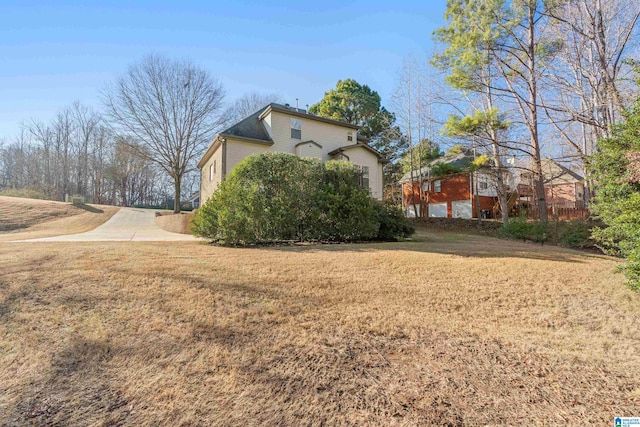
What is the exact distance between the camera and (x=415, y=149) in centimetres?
1948

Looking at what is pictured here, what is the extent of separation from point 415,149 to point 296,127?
798cm

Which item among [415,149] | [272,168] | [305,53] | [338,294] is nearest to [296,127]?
[305,53]

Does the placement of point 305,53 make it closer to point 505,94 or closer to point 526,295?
point 505,94

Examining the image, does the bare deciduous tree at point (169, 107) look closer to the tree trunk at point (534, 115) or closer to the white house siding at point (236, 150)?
the white house siding at point (236, 150)

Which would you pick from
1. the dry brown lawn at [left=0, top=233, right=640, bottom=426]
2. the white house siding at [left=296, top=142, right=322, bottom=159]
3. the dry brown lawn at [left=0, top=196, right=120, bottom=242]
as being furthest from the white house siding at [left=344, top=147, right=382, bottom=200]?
the dry brown lawn at [left=0, top=196, right=120, bottom=242]

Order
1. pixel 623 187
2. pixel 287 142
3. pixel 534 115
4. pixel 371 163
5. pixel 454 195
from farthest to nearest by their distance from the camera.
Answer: pixel 454 195 → pixel 371 163 → pixel 287 142 → pixel 534 115 → pixel 623 187

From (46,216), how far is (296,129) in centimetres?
1754

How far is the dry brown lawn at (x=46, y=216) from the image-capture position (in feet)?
54.9

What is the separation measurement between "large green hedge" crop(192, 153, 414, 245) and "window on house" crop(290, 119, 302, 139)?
8.95 metres

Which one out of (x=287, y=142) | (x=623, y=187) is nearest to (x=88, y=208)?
(x=287, y=142)

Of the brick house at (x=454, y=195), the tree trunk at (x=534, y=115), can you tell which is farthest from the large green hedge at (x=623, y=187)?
the brick house at (x=454, y=195)

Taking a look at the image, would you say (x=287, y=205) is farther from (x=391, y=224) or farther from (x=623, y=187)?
(x=623, y=187)

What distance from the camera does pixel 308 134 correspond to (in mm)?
18203

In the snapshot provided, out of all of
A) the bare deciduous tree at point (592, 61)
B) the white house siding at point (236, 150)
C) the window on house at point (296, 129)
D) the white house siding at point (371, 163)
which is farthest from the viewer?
the white house siding at point (371, 163)
